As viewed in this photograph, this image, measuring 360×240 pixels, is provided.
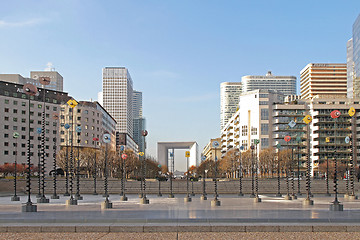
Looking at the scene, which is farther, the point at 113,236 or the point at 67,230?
the point at 67,230

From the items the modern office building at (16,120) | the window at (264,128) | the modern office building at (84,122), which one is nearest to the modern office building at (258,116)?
the window at (264,128)

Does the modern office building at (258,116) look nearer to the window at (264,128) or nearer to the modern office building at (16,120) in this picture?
the window at (264,128)

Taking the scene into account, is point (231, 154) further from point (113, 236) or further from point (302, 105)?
point (113, 236)

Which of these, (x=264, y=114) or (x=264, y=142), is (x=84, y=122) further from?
(x=264, y=142)

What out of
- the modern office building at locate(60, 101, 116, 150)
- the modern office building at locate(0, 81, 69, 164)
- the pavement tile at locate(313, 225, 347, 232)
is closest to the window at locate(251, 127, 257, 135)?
the modern office building at locate(60, 101, 116, 150)

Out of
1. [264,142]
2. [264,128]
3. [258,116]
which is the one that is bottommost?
[264,142]

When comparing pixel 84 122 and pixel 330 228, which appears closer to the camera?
pixel 330 228

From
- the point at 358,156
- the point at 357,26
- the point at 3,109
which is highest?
the point at 357,26

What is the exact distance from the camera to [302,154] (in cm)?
13912

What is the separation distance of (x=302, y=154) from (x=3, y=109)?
94077 mm

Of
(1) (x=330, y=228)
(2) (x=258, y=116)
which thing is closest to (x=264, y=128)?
(2) (x=258, y=116)

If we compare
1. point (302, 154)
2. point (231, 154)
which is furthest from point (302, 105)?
point (231, 154)

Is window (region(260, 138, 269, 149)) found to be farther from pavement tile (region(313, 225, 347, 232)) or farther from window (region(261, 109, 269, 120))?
pavement tile (region(313, 225, 347, 232))

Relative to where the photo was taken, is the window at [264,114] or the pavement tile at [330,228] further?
the window at [264,114]
